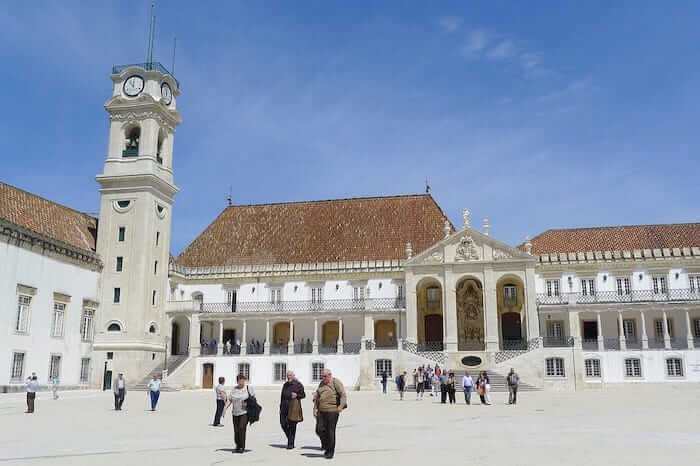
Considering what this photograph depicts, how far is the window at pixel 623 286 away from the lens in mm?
41469

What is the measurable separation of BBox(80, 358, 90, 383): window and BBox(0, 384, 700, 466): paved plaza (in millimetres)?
16665

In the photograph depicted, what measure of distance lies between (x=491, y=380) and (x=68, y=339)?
2234 centimetres

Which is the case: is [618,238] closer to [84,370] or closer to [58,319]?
[84,370]

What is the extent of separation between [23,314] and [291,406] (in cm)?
2602

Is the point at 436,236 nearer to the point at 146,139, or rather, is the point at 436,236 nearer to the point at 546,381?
the point at 546,381

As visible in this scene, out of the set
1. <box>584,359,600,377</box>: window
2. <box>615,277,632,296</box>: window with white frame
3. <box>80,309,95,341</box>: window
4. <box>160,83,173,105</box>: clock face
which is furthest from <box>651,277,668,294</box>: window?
<box>80,309,95,341</box>: window

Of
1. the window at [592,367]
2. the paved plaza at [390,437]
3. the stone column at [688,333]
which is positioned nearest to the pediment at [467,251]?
the window at [592,367]

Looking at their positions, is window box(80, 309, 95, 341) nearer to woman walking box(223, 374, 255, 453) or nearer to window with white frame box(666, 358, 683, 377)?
woman walking box(223, 374, 255, 453)

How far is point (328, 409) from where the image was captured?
34.8 feet

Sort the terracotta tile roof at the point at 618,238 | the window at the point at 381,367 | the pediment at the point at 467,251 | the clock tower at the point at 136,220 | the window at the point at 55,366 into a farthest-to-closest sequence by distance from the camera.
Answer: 1. the terracotta tile roof at the point at 618,238
2. the pediment at the point at 467,251
3. the clock tower at the point at 136,220
4. the window at the point at 381,367
5. the window at the point at 55,366

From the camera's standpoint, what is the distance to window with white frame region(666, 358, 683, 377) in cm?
3700

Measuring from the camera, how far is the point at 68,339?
118 ft

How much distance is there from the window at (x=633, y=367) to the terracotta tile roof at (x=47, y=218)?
102 ft

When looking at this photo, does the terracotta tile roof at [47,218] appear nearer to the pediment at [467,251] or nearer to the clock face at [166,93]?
the clock face at [166,93]
